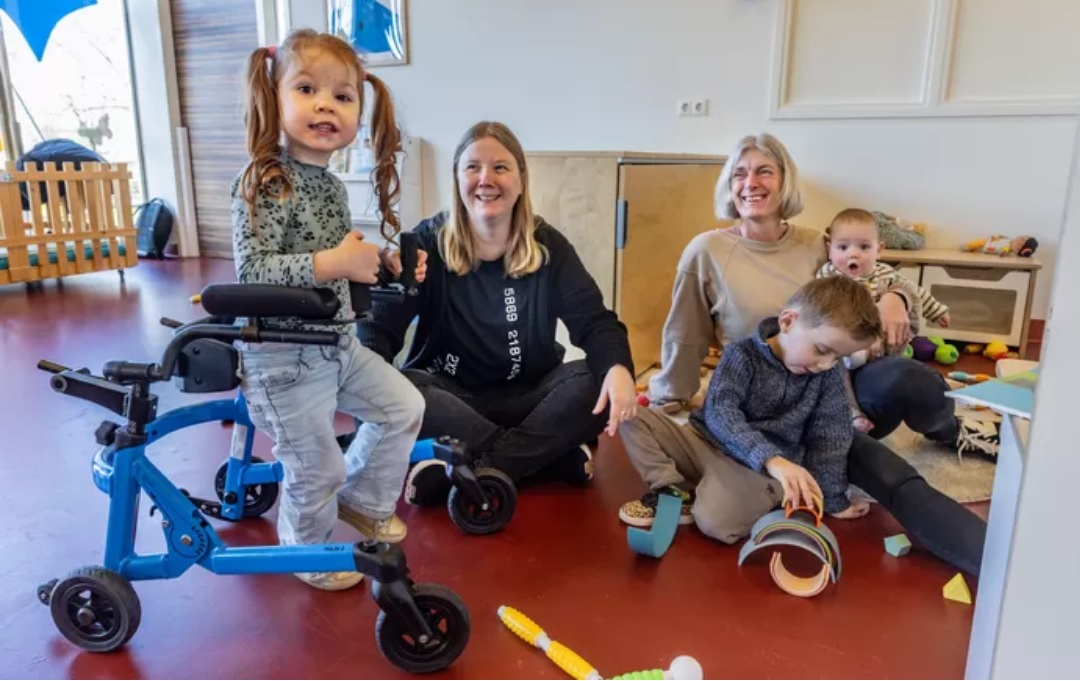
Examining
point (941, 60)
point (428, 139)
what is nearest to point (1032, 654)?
point (941, 60)

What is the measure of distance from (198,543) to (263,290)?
0.43 metres

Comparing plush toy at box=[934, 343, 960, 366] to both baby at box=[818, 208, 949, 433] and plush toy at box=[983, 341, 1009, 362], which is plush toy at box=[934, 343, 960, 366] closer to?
plush toy at box=[983, 341, 1009, 362]

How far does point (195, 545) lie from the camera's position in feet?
3.80

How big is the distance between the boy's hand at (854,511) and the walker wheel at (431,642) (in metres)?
0.94

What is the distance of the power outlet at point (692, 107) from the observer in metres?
3.89

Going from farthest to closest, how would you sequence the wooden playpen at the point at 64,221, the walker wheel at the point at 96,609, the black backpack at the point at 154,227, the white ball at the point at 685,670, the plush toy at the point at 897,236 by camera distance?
the black backpack at the point at 154,227 < the wooden playpen at the point at 64,221 < the plush toy at the point at 897,236 < the walker wheel at the point at 96,609 < the white ball at the point at 685,670

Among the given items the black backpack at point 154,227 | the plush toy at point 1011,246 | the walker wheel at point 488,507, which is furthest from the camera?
the black backpack at point 154,227

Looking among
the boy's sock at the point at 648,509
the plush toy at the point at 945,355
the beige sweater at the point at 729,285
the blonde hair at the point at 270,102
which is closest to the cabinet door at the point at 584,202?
the beige sweater at the point at 729,285

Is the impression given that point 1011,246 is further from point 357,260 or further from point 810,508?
point 357,260

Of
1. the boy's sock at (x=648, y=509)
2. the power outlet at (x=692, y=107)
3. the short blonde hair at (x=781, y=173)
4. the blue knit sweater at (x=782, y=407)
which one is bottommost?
the boy's sock at (x=648, y=509)

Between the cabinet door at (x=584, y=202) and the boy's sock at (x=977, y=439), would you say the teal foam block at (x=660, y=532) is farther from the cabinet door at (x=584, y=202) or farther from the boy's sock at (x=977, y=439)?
the cabinet door at (x=584, y=202)

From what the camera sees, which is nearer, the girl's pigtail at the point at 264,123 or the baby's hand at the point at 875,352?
the girl's pigtail at the point at 264,123

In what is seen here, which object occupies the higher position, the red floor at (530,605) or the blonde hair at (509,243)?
the blonde hair at (509,243)

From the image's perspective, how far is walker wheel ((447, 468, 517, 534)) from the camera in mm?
1557
